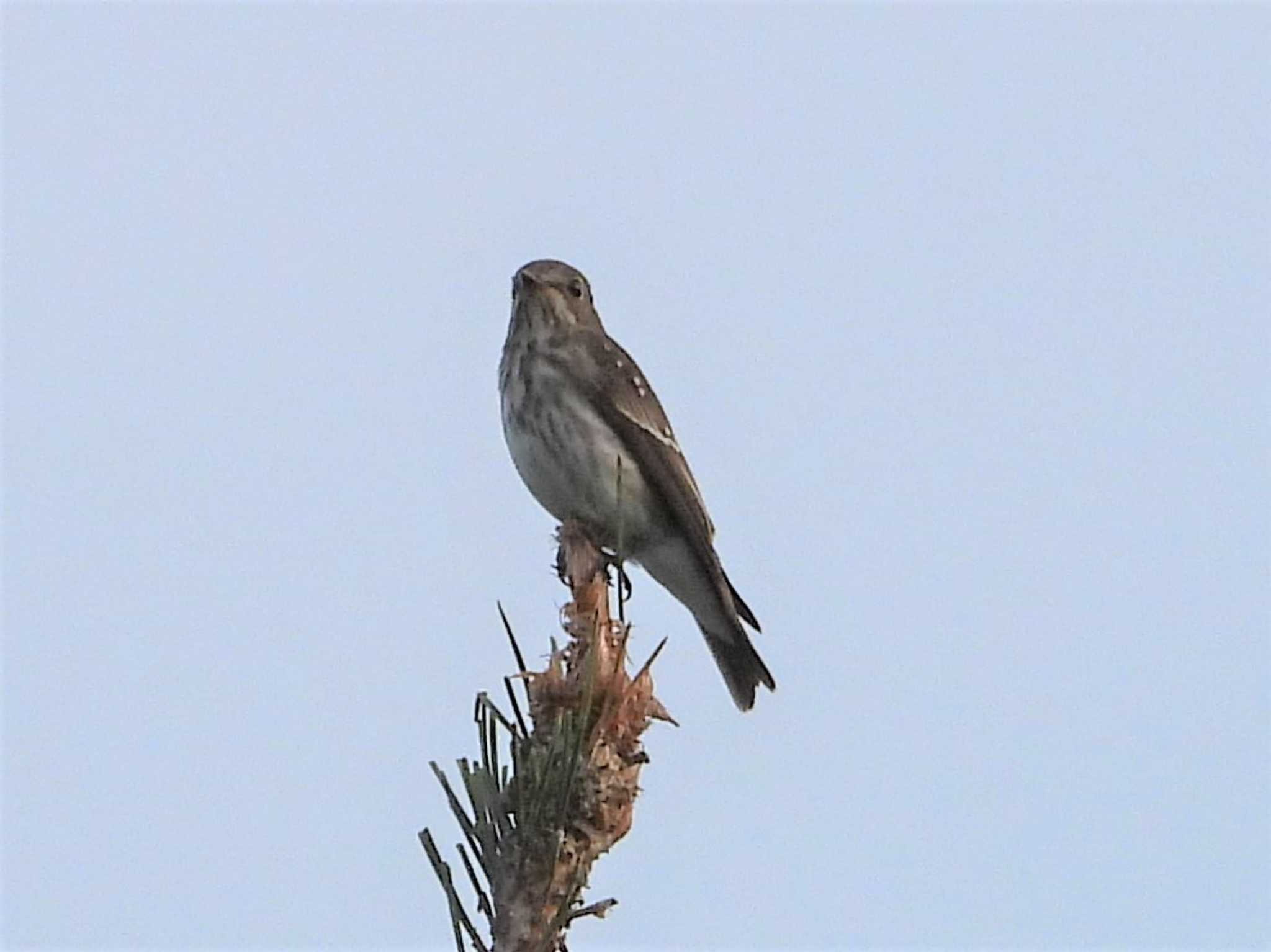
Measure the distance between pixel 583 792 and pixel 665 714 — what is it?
0.30 m

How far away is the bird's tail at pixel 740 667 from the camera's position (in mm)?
8008

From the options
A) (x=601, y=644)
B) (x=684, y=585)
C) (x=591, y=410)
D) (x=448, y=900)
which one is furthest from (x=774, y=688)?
(x=448, y=900)

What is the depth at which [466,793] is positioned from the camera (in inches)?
122

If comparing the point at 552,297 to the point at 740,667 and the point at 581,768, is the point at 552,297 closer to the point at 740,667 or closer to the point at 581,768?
the point at 740,667

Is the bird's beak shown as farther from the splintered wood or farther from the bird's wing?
the splintered wood

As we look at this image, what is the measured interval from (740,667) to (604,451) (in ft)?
3.83

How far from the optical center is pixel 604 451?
303 inches

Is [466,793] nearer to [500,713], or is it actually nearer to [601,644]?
[500,713]

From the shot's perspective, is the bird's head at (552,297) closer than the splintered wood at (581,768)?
No

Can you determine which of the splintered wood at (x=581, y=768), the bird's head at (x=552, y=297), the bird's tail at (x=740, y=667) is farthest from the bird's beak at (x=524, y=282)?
the splintered wood at (x=581, y=768)

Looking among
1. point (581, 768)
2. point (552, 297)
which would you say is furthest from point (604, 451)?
point (581, 768)

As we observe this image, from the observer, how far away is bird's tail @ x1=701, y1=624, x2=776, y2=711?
801cm

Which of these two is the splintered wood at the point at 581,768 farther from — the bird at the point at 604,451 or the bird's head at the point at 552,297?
the bird's head at the point at 552,297

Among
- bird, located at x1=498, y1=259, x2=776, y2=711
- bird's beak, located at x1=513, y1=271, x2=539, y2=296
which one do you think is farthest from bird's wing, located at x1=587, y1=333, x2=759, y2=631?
bird's beak, located at x1=513, y1=271, x2=539, y2=296
